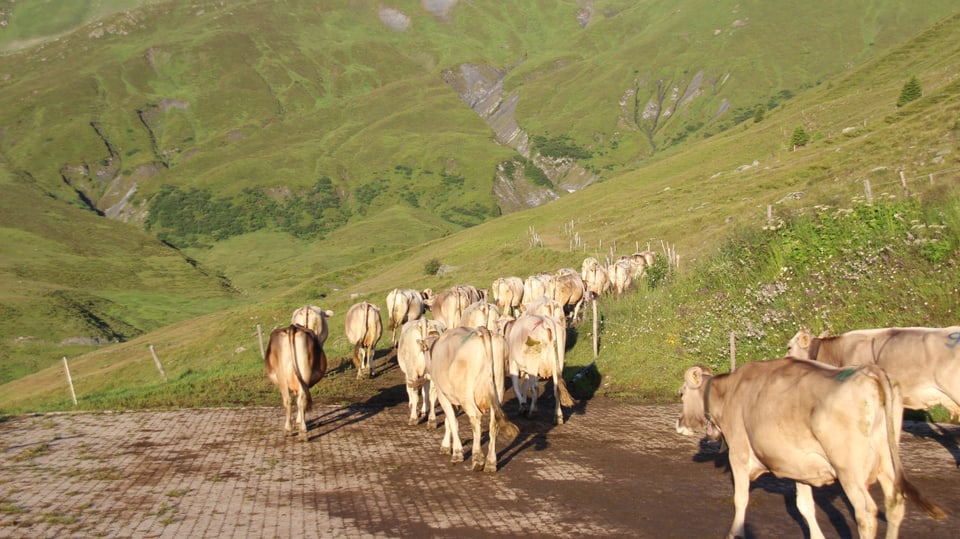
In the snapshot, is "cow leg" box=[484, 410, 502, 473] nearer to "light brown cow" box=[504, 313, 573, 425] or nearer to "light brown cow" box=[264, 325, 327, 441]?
"light brown cow" box=[504, 313, 573, 425]

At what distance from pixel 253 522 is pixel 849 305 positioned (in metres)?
15.6

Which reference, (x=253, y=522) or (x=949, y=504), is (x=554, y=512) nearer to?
(x=253, y=522)

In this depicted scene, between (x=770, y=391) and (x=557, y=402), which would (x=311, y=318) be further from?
(x=770, y=391)

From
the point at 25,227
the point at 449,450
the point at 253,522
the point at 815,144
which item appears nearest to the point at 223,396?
the point at 449,450

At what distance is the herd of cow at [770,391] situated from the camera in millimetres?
7781

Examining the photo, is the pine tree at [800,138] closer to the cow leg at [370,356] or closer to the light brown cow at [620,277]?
the light brown cow at [620,277]

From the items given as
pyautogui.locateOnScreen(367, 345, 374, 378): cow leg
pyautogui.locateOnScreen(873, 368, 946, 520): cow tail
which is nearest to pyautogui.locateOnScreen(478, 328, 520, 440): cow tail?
pyautogui.locateOnScreen(873, 368, 946, 520): cow tail

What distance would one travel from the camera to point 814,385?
8.25m

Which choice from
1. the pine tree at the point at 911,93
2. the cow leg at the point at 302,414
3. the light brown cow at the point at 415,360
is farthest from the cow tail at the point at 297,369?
the pine tree at the point at 911,93

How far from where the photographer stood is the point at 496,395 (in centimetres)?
1336

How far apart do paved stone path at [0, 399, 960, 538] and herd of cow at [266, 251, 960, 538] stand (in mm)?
898

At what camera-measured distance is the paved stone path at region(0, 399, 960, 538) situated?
34.1 ft

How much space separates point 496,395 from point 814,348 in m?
6.02

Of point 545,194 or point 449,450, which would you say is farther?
point 545,194
